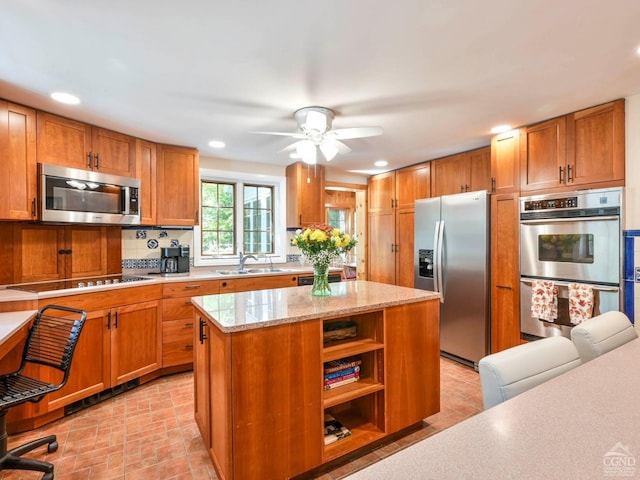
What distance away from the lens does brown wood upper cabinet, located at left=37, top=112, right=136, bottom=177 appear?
98.0 inches

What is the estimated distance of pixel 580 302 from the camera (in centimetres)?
240

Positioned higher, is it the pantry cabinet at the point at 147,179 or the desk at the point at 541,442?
the pantry cabinet at the point at 147,179

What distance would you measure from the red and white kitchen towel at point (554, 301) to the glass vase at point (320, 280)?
1790 mm

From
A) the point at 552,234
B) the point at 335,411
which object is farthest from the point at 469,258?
the point at 335,411

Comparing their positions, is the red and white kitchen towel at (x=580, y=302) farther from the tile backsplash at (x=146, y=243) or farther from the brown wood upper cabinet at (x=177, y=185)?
the tile backsplash at (x=146, y=243)

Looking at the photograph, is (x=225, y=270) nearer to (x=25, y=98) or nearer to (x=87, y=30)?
(x=25, y=98)

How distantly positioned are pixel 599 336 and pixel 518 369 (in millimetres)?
613

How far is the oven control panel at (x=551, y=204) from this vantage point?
2.50 metres

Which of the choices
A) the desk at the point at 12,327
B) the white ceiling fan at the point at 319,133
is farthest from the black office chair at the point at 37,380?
the white ceiling fan at the point at 319,133

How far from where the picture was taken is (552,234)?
2635 mm

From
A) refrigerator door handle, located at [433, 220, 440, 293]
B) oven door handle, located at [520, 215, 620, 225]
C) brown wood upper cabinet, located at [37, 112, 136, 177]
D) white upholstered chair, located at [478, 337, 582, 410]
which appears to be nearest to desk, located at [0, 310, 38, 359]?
brown wood upper cabinet, located at [37, 112, 136, 177]

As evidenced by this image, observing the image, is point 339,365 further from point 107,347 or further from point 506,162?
point 506,162

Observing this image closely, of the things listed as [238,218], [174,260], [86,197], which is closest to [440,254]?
[238,218]

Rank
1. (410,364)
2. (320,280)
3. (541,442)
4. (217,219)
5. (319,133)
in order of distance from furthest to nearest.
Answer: (217,219) < (319,133) < (320,280) < (410,364) < (541,442)
